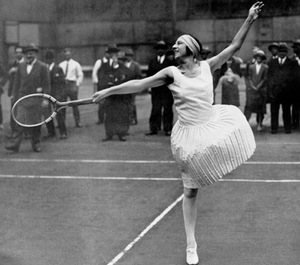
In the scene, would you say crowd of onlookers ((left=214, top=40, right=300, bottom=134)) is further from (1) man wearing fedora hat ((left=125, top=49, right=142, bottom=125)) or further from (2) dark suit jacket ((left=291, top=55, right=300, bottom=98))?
(1) man wearing fedora hat ((left=125, top=49, right=142, bottom=125))

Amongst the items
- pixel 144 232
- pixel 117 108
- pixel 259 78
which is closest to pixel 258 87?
pixel 259 78

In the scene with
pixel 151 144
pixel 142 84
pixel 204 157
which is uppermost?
pixel 142 84

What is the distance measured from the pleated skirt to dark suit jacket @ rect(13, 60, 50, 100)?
25.3ft

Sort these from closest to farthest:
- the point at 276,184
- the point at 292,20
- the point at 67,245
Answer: the point at 67,245 < the point at 276,184 < the point at 292,20

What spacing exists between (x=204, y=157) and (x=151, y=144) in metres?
8.36

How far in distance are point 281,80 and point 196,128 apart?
9.91m

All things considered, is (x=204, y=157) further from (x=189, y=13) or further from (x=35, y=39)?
(x=189, y=13)

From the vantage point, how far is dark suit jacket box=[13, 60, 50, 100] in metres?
14.1

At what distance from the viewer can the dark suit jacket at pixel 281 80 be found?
16094 millimetres

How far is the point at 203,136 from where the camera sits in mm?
6590

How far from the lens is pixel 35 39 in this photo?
14023mm

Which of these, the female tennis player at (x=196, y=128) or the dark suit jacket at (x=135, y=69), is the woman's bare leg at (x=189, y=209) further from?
the dark suit jacket at (x=135, y=69)

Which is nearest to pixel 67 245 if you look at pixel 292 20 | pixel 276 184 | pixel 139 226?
pixel 139 226

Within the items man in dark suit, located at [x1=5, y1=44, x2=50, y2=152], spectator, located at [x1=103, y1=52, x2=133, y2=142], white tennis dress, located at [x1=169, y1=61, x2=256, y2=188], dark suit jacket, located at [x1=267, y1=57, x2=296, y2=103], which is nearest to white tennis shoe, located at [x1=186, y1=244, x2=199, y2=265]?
white tennis dress, located at [x1=169, y1=61, x2=256, y2=188]
